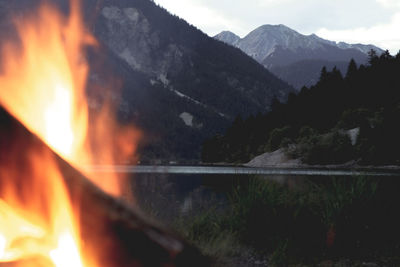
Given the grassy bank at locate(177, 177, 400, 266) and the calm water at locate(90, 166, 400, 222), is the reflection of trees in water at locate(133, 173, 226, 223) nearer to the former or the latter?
the calm water at locate(90, 166, 400, 222)

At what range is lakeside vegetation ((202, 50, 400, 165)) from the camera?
69.6m

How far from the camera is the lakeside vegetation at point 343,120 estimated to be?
6956cm

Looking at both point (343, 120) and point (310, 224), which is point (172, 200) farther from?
point (343, 120)

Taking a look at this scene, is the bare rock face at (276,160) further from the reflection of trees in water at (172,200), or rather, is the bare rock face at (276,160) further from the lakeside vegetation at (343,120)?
the reflection of trees in water at (172,200)

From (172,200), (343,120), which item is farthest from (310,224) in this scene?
(343,120)

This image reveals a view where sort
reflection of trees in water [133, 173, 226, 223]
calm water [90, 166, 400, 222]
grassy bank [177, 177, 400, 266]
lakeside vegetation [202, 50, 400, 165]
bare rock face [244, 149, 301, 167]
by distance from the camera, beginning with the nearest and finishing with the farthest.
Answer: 1. grassy bank [177, 177, 400, 266]
2. reflection of trees in water [133, 173, 226, 223]
3. calm water [90, 166, 400, 222]
4. lakeside vegetation [202, 50, 400, 165]
5. bare rock face [244, 149, 301, 167]

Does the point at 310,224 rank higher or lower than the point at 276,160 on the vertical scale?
higher

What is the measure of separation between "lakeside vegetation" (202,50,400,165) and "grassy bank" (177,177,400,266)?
62.5m

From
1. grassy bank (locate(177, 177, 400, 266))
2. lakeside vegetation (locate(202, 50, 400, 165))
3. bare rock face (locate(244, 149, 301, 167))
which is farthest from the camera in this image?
bare rock face (locate(244, 149, 301, 167))

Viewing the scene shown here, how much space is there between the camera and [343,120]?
80.3 metres

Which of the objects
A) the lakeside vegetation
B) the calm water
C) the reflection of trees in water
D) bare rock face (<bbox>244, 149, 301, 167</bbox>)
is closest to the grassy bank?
the calm water

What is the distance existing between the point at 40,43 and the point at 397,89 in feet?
268

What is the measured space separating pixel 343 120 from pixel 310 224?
75.6 meters

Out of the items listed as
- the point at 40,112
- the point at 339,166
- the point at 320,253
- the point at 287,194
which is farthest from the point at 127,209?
the point at 339,166
